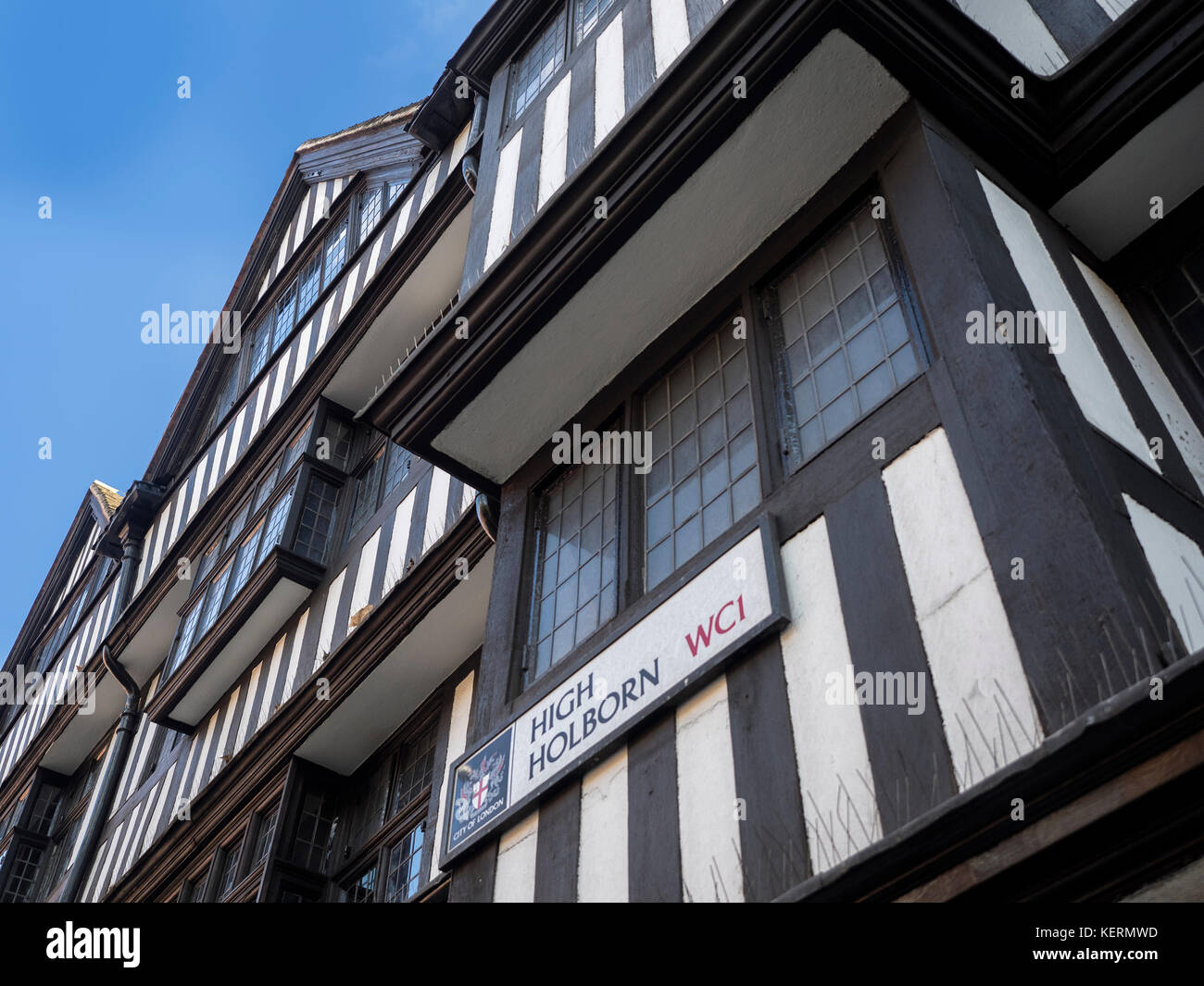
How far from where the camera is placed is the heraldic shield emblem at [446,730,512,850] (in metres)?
5.77

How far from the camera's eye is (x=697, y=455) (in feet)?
19.6

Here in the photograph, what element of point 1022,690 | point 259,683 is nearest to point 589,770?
point 1022,690

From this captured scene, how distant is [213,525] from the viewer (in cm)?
1570

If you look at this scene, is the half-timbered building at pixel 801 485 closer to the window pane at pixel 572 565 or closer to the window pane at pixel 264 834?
the window pane at pixel 572 565

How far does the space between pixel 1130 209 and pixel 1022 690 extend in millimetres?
3037

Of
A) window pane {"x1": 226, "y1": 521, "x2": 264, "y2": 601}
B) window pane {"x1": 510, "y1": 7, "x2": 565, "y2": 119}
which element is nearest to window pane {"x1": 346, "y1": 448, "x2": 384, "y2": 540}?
window pane {"x1": 226, "y1": 521, "x2": 264, "y2": 601}

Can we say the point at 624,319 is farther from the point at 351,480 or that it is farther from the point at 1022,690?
the point at 351,480

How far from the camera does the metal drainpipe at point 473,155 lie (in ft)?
35.3

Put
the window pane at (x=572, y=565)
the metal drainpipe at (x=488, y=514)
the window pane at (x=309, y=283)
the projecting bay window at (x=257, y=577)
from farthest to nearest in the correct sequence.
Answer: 1. the window pane at (x=309, y=283)
2. the projecting bay window at (x=257, y=577)
3. the metal drainpipe at (x=488, y=514)
4. the window pane at (x=572, y=565)

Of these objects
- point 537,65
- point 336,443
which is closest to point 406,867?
point 336,443

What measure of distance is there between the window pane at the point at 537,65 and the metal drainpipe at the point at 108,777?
411 inches

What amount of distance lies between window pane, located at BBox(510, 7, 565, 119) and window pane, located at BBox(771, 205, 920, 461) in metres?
4.00

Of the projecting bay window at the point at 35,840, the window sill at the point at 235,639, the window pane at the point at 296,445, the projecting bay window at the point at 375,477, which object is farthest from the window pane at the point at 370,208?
the projecting bay window at the point at 35,840

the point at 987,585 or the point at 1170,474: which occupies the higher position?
the point at 1170,474
